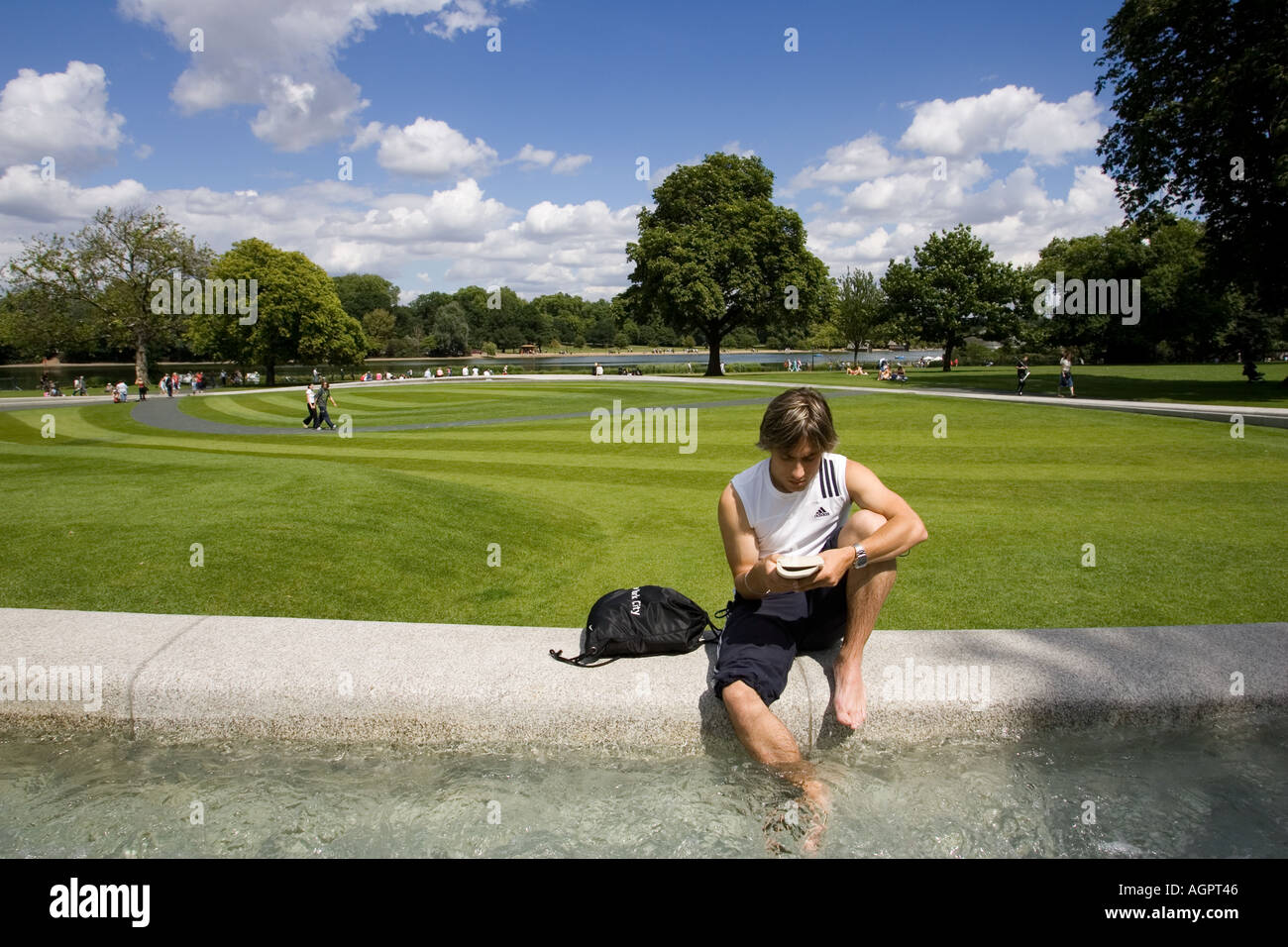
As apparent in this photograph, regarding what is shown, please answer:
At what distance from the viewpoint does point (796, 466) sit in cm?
437

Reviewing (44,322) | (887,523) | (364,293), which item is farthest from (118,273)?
(364,293)

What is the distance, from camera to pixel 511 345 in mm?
157000

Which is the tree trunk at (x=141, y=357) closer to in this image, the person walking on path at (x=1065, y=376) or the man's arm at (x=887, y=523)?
the person walking on path at (x=1065, y=376)

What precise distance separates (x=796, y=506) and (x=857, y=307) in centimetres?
8598

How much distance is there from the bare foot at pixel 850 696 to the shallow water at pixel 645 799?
0.88ft

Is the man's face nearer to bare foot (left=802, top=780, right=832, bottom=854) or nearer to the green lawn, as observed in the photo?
bare foot (left=802, top=780, right=832, bottom=854)

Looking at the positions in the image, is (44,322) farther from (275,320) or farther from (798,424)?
(798,424)

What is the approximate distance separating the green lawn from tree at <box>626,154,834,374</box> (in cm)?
4038

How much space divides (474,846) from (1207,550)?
8.71 meters

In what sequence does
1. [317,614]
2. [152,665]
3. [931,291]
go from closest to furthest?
1. [152,665]
2. [317,614]
3. [931,291]

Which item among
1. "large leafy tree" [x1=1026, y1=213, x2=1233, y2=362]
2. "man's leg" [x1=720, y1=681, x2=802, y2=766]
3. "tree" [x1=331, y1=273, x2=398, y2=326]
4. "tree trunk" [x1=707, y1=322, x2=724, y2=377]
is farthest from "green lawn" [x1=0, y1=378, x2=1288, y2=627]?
"tree" [x1=331, y1=273, x2=398, y2=326]
